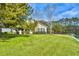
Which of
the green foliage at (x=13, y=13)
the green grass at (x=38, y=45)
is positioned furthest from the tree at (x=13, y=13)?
the green grass at (x=38, y=45)

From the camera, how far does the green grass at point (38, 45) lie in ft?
9.91

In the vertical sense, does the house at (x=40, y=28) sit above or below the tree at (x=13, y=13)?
below

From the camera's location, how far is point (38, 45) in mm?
3064

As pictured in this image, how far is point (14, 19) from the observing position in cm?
313

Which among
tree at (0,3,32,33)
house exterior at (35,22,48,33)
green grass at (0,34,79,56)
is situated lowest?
green grass at (0,34,79,56)

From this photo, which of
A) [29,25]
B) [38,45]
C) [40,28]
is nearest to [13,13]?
[29,25]

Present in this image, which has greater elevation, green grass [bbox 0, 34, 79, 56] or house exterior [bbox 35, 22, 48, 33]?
house exterior [bbox 35, 22, 48, 33]

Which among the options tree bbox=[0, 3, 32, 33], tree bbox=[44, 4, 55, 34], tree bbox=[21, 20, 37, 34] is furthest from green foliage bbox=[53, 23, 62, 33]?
tree bbox=[0, 3, 32, 33]

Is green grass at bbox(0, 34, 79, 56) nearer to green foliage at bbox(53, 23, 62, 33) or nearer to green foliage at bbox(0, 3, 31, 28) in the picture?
green foliage at bbox(53, 23, 62, 33)

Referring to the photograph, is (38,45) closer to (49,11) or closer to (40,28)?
(40,28)

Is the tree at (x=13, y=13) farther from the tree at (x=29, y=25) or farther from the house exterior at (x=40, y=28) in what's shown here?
the house exterior at (x=40, y=28)

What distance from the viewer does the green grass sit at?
3.02m

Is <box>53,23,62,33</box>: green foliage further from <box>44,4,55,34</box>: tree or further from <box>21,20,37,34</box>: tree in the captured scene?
<box>21,20,37,34</box>: tree

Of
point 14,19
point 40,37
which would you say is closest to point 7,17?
point 14,19
